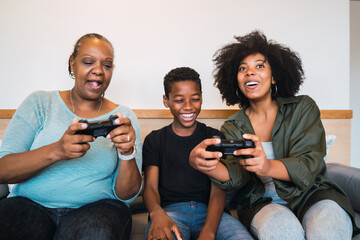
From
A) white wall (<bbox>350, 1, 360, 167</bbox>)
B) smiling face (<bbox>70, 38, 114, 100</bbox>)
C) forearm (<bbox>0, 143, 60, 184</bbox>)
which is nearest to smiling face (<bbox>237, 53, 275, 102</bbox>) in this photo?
smiling face (<bbox>70, 38, 114, 100</bbox>)

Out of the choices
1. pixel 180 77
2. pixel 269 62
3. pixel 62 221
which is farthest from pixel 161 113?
pixel 62 221

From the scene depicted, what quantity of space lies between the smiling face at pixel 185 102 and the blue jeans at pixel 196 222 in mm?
372

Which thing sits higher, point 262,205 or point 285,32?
point 285,32

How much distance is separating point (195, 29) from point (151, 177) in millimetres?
1179

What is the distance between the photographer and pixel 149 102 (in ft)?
6.40

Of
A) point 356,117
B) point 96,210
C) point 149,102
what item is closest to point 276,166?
point 96,210

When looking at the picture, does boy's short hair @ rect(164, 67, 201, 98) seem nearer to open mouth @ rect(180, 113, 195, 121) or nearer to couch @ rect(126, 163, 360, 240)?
open mouth @ rect(180, 113, 195, 121)

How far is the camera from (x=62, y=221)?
102 centimetres

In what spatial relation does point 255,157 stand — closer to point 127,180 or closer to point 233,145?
point 233,145

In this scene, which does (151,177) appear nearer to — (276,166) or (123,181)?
(123,181)

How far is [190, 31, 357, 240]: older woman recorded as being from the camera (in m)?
1.02

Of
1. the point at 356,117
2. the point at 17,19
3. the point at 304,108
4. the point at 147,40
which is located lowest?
the point at 356,117

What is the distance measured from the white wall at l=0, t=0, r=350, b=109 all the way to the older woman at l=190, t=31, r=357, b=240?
0.46m

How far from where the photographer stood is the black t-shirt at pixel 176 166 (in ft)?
4.25
